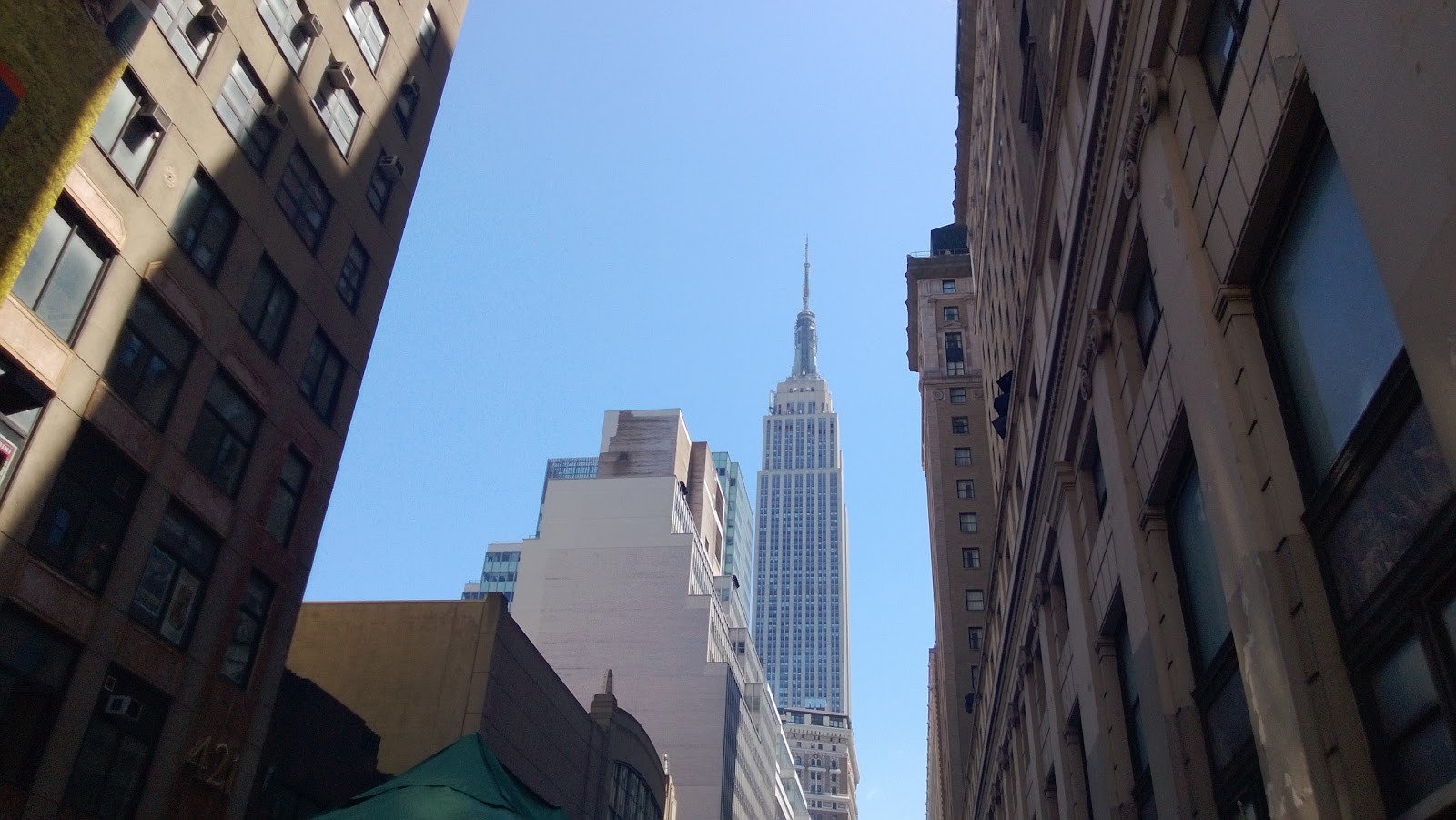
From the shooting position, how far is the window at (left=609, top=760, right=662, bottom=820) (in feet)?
159

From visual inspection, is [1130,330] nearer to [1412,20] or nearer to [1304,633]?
[1304,633]

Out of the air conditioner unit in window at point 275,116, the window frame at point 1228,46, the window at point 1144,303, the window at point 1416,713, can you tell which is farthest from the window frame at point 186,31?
Answer: the window at point 1416,713

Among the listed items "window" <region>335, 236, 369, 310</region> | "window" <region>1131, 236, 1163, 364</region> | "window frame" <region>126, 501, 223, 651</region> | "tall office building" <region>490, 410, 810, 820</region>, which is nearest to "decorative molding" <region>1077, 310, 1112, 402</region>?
"window" <region>1131, 236, 1163, 364</region>

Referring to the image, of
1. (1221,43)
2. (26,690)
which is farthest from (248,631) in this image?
(1221,43)

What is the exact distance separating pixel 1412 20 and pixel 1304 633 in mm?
5533

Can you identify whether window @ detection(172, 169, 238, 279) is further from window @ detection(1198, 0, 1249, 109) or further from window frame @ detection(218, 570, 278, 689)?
window @ detection(1198, 0, 1249, 109)

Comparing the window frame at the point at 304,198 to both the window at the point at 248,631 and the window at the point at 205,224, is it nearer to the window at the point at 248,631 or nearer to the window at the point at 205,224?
the window at the point at 205,224

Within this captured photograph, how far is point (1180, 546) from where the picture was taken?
50.3 ft

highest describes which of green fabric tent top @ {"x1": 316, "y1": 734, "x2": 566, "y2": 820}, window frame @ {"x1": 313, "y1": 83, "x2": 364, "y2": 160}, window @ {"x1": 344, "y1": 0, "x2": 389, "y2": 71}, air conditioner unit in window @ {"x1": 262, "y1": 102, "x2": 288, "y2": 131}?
window @ {"x1": 344, "y1": 0, "x2": 389, "y2": 71}

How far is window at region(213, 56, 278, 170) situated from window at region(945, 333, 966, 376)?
69.3 metres

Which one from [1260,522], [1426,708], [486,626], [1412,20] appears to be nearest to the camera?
[1412,20]

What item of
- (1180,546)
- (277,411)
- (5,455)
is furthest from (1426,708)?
(277,411)

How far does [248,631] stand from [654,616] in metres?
78.0

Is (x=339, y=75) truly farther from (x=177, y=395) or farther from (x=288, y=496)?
(x=288, y=496)
